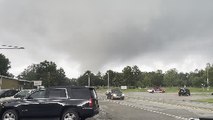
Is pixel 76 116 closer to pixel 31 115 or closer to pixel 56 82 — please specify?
pixel 31 115

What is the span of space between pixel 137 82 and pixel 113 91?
14016cm

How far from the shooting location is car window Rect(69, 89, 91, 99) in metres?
18.2

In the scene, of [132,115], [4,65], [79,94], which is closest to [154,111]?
[132,115]

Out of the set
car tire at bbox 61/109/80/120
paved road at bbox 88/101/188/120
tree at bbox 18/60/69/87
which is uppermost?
tree at bbox 18/60/69/87

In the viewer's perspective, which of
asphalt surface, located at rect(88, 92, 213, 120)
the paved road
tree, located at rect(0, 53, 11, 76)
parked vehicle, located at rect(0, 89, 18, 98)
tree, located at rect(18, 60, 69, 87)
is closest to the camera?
the paved road

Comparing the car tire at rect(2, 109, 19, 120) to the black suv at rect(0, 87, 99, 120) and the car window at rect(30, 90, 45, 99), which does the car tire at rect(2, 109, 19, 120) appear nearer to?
the black suv at rect(0, 87, 99, 120)

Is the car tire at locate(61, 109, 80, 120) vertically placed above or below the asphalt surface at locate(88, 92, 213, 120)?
above

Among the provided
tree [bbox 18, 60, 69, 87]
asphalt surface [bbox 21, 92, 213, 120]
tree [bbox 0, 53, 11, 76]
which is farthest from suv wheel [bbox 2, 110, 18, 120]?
tree [bbox 18, 60, 69, 87]

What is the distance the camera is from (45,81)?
17012cm

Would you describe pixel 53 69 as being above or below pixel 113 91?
above

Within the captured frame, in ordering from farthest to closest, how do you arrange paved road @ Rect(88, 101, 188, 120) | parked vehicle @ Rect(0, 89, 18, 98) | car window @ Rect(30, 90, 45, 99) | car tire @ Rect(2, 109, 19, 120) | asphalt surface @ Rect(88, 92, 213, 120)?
parked vehicle @ Rect(0, 89, 18, 98)
asphalt surface @ Rect(88, 92, 213, 120)
paved road @ Rect(88, 101, 188, 120)
car window @ Rect(30, 90, 45, 99)
car tire @ Rect(2, 109, 19, 120)

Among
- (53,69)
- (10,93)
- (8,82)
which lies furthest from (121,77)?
(10,93)

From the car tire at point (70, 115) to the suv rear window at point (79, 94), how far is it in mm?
684

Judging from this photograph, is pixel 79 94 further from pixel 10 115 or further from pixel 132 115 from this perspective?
pixel 132 115
